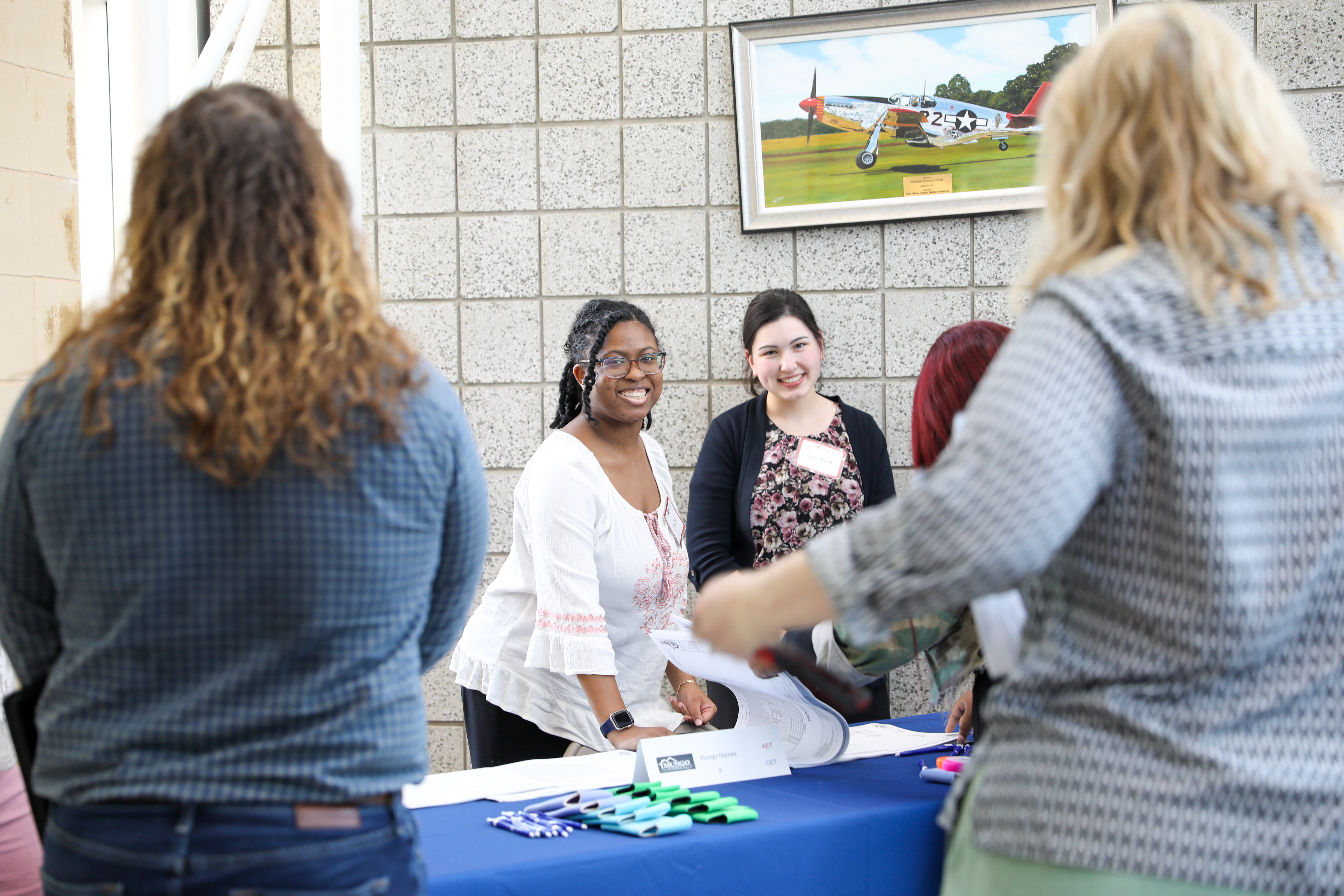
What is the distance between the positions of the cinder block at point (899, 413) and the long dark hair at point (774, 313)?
0.92ft

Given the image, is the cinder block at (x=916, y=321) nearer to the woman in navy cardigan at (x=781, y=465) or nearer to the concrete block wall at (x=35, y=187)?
the woman in navy cardigan at (x=781, y=465)

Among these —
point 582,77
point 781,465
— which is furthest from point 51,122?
point 781,465

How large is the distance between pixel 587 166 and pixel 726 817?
2.10 meters

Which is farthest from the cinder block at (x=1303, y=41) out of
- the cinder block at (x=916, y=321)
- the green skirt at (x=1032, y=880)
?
the green skirt at (x=1032, y=880)

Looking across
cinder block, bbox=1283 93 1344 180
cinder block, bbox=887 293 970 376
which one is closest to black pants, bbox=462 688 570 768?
cinder block, bbox=887 293 970 376

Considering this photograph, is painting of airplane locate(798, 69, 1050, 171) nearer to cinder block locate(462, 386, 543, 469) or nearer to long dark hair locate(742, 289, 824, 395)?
long dark hair locate(742, 289, 824, 395)

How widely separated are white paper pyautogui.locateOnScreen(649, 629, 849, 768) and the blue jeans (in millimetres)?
817

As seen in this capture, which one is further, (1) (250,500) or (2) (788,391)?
(2) (788,391)

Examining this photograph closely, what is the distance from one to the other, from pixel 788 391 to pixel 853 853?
143 cm

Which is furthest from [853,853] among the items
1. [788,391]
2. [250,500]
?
[788,391]

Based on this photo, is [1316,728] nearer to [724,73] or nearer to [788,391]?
[788,391]

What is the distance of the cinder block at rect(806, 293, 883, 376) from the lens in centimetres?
300

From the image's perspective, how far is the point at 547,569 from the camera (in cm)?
210

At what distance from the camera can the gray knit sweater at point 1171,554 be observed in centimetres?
78
